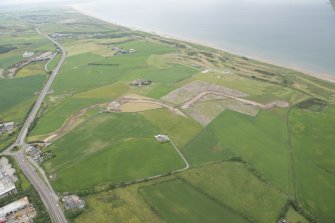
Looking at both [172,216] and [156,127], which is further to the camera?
[156,127]

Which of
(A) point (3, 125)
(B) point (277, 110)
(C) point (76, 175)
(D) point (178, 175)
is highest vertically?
(B) point (277, 110)

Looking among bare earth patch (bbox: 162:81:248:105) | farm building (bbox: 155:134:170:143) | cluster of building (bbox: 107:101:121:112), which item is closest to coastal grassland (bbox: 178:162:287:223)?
farm building (bbox: 155:134:170:143)

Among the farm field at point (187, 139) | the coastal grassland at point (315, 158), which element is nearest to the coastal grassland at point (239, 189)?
the farm field at point (187, 139)

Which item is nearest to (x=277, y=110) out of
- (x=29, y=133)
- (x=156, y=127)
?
(x=156, y=127)

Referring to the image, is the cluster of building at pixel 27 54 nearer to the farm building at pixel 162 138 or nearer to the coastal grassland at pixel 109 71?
the coastal grassland at pixel 109 71

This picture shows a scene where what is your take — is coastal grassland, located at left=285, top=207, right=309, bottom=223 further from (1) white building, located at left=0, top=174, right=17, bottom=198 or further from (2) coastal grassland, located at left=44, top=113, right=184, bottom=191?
(1) white building, located at left=0, top=174, right=17, bottom=198

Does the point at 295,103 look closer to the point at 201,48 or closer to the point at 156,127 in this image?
the point at 156,127
